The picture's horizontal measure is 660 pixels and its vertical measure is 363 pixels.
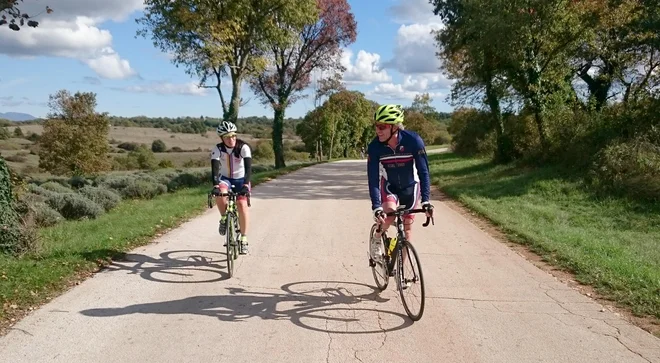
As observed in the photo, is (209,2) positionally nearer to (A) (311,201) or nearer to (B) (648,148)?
(A) (311,201)

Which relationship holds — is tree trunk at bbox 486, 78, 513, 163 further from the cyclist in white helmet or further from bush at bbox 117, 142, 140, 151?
bush at bbox 117, 142, 140, 151

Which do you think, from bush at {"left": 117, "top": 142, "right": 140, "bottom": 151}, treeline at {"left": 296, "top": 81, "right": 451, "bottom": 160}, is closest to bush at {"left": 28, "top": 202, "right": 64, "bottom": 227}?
treeline at {"left": 296, "top": 81, "right": 451, "bottom": 160}

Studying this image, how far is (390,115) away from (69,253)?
497cm

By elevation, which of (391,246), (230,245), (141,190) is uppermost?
(391,246)

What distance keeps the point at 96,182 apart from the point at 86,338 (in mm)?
16281

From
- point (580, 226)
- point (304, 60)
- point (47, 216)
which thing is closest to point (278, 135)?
point (304, 60)

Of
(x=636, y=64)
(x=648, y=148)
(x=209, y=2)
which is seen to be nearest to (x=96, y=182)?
(x=209, y=2)

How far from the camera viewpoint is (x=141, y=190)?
17.7m

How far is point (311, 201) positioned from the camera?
14.5 meters

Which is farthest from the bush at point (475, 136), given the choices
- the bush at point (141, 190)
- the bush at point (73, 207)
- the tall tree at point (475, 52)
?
the bush at point (73, 207)

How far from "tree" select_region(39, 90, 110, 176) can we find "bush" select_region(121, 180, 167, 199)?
1336 centimetres

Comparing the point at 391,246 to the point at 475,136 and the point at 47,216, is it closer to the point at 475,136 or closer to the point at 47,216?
the point at 47,216

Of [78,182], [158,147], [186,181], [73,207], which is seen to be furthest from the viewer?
[158,147]

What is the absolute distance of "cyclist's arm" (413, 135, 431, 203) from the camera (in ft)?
16.9
